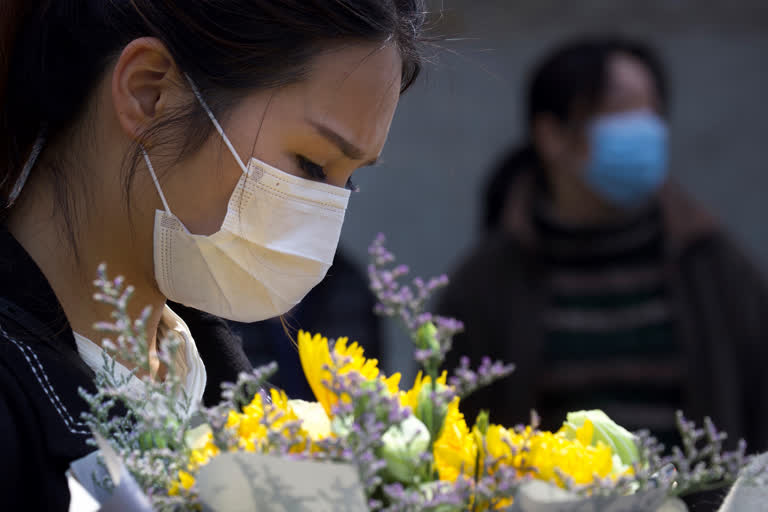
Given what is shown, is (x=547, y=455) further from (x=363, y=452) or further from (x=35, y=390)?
(x=35, y=390)

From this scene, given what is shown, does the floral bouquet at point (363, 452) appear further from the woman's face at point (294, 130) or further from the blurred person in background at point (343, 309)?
the blurred person in background at point (343, 309)

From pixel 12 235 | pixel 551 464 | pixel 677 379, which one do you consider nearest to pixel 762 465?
pixel 551 464

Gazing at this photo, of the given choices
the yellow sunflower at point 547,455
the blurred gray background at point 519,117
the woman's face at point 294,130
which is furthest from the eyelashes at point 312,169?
the blurred gray background at point 519,117

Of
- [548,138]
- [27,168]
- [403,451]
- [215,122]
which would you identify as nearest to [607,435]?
[403,451]

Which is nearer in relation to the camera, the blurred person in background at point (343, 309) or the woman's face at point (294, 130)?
the woman's face at point (294, 130)

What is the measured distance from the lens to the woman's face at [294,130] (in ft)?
5.07

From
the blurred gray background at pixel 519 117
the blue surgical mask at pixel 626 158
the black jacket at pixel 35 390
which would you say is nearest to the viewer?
the black jacket at pixel 35 390

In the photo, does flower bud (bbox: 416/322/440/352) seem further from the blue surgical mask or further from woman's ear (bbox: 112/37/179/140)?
the blue surgical mask

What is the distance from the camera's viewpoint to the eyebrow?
1548 millimetres

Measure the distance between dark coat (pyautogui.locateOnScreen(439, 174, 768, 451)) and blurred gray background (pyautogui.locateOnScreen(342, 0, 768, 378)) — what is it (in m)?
1.63

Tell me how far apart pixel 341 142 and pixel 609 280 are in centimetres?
215

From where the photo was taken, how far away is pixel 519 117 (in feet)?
17.7

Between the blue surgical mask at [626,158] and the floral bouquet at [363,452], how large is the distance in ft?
9.07

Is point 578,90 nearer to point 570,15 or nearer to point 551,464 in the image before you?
point 570,15
